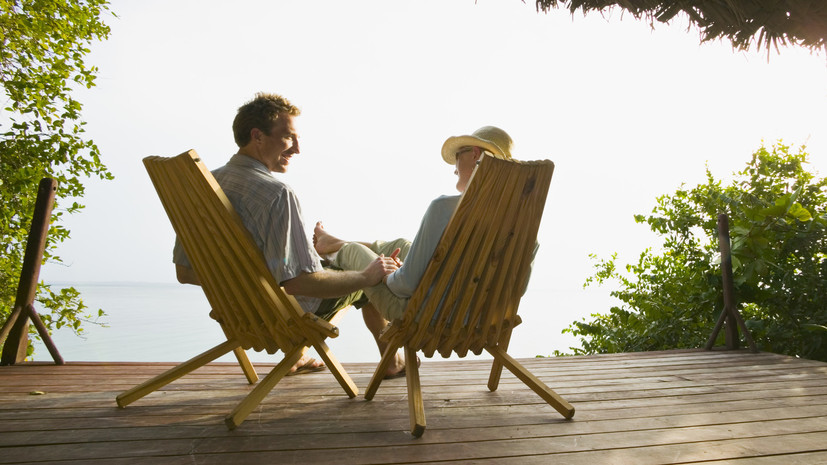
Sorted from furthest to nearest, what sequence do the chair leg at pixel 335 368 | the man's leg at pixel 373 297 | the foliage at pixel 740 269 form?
1. the foliage at pixel 740 269
2. the man's leg at pixel 373 297
3. the chair leg at pixel 335 368

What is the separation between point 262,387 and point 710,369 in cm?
274

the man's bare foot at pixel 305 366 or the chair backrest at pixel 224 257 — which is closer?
the chair backrest at pixel 224 257

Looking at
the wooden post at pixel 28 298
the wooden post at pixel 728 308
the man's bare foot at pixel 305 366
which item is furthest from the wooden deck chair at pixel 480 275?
the wooden post at pixel 728 308

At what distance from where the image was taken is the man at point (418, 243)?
6.95 feet

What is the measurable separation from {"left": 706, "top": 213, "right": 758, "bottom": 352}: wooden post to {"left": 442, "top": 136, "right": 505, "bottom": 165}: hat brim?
Answer: 250 centimetres

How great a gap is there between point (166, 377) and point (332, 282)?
84 centimetres

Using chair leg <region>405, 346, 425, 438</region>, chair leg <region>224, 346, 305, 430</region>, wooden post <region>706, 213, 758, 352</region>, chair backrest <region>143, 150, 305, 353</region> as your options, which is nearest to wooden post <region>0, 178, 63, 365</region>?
chair backrest <region>143, 150, 305, 353</region>

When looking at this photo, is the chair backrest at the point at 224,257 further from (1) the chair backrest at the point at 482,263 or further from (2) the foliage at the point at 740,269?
(2) the foliage at the point at 740,269

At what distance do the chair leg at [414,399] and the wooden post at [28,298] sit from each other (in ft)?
7.35

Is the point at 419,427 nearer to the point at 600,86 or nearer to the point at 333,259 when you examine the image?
the point at 333,259

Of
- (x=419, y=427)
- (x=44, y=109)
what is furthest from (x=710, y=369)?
(x=44, y=109)

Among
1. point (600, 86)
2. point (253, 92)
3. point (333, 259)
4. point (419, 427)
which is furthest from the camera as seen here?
point (600, 86)

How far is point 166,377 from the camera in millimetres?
2287

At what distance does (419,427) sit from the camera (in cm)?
190
